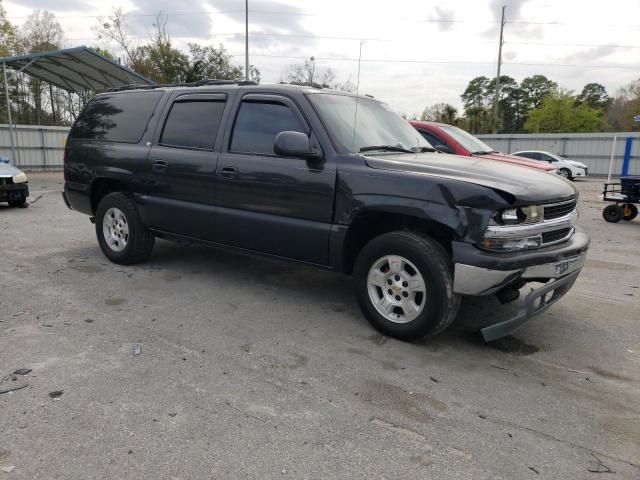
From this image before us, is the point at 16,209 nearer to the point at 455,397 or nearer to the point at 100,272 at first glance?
the point at 100,272

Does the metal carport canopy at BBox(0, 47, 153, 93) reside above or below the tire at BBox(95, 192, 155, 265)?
above

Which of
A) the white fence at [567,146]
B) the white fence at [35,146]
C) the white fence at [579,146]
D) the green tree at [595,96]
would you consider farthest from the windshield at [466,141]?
the green tree at [595,96]

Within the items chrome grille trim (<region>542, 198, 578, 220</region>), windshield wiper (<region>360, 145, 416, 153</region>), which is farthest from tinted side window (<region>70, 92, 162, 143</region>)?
chrome grille trim (<region>542, 198, 578, 220</region>)

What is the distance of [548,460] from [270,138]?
10.9 feet

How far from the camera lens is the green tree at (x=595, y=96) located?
6741 cm

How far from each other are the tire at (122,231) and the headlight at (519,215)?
4019 mm

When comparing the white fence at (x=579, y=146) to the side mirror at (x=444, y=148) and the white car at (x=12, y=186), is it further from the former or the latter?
the white car at (x=12, y=186)

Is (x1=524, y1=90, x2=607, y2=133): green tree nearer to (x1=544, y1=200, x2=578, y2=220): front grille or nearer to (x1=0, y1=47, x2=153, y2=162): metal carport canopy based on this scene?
(x1=0, y1=47, x2=153, y2=162): metal carport canopy

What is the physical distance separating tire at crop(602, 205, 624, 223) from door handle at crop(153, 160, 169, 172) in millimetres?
9748

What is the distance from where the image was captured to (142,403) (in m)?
2.91

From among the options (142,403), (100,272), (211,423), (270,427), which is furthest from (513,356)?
(100,272)

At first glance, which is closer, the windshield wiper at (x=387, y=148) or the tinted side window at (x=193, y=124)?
the windshield wiper at (x=387, y=148)

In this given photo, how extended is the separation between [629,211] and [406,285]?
9.29m

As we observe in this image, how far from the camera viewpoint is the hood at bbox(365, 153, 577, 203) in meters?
3.48
